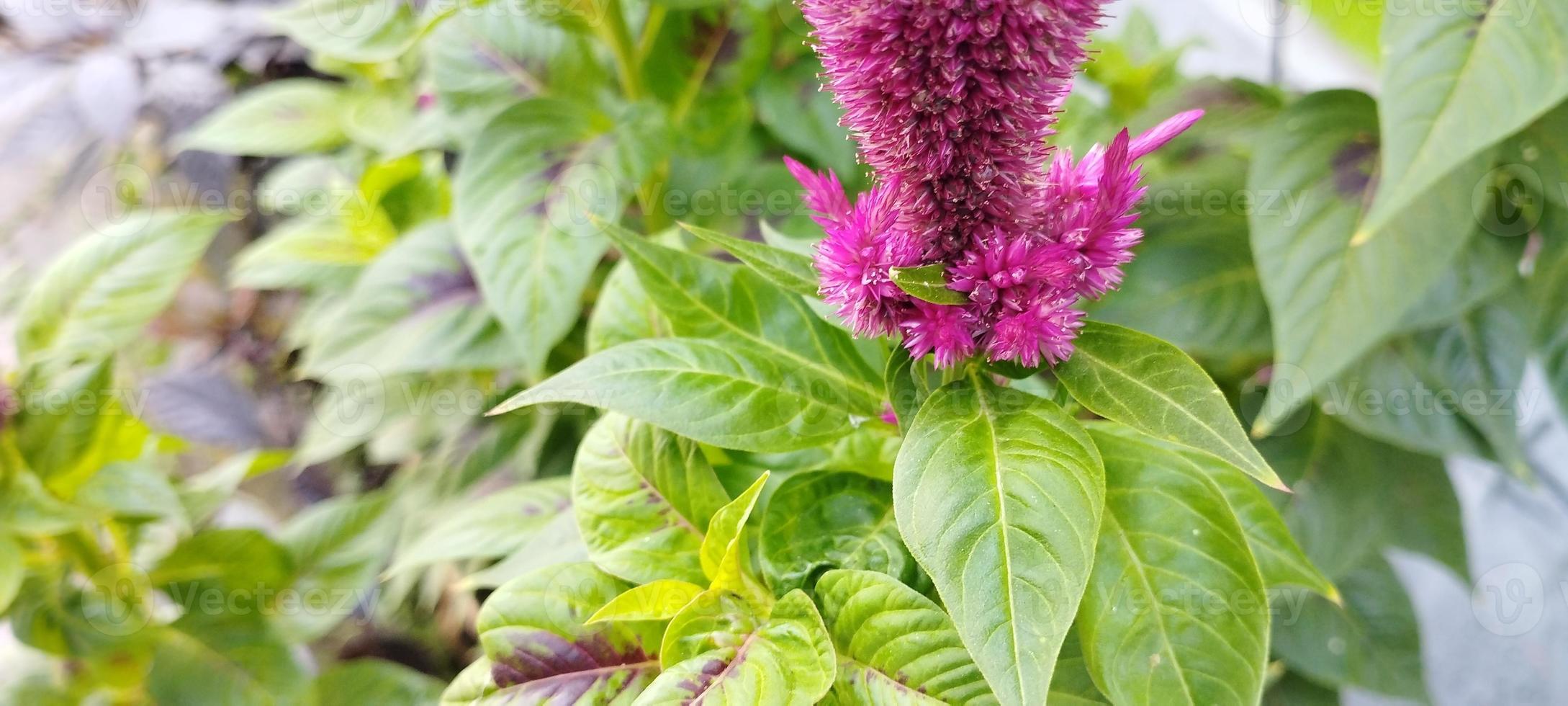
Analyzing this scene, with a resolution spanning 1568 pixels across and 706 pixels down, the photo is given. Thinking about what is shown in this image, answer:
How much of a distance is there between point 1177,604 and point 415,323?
30.2 inches

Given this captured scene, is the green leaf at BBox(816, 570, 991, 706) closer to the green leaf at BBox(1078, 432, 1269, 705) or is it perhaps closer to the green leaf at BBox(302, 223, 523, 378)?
the green leaf at BBox(1078, 432, 1269, 705)

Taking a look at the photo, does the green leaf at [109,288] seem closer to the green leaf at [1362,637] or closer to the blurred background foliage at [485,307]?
the blurred background foliage at [485,307]

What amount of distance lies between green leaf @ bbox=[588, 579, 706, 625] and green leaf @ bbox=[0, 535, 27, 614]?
2.07 ft

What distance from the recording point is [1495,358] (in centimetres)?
86

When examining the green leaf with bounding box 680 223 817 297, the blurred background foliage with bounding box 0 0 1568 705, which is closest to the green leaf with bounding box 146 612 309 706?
the blurred background foliage with bounding box 0 0 1568 705

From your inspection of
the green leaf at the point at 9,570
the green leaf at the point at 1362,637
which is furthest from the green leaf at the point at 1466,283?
the green leaf at the point at 9,570

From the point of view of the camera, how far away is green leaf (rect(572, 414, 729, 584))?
528 millimetres

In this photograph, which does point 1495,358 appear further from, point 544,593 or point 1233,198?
point 544,593

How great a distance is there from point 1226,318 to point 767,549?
543mm

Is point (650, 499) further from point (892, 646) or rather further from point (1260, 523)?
point (1260, 523)

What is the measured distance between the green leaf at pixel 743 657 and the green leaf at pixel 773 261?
0.15 meters

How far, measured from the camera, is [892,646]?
1.43 ft

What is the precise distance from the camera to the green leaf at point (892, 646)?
1.38 feet

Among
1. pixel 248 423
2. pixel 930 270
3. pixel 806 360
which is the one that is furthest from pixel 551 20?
pixel 248 423
